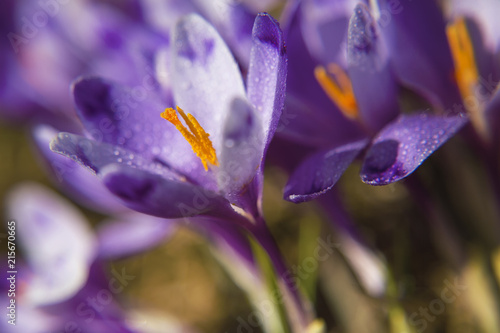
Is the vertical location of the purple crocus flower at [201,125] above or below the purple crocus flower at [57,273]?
above

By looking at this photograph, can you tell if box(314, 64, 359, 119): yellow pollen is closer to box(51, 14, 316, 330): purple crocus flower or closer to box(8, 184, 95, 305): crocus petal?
box(51, 14, 316, 330): purple crocus flower

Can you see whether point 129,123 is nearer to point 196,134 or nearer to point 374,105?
point 196,134

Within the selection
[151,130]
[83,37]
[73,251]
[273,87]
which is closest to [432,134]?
[273,87]

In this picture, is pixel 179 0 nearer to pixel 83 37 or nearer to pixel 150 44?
pixel 150 44

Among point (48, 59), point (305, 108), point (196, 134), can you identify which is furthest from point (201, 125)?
point (48, 59)

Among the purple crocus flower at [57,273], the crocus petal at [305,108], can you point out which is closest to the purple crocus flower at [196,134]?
the crocus petal at [305,108]

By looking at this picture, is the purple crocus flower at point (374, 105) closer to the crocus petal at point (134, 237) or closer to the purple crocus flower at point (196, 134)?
the purple crocus flower at point (196, 134)
